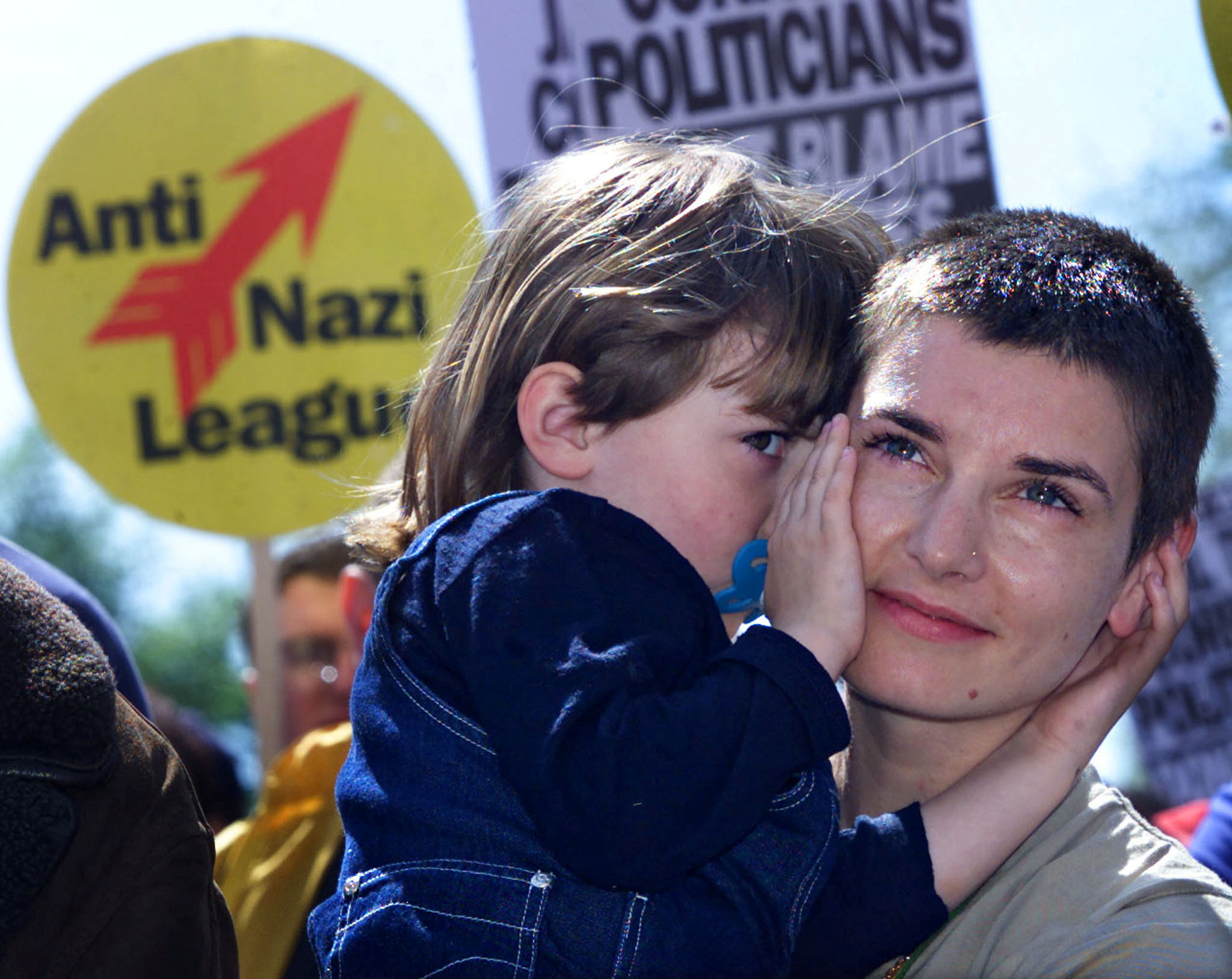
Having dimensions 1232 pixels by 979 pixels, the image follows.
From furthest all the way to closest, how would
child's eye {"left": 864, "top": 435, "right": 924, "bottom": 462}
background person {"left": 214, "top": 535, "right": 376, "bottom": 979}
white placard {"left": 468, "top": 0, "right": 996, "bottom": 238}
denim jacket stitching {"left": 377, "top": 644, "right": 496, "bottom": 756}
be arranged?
white placard {"left": 468, "top": 0, "right": 996, "bottom": 238} < background person {"left": 214, "top": 535, "right": 376, "bottom": 979} < child's eye {"left": 864, "top": 435, "right": 924, "bottom": 462} < denim jacket stitching {"left": 377, "top": 644, "right": 496, "bottom": 756}

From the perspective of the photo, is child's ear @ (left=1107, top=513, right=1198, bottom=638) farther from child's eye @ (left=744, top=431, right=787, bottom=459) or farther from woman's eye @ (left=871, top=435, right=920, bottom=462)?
child's eye @ (left=744, top=431, right=787, bottom=459)

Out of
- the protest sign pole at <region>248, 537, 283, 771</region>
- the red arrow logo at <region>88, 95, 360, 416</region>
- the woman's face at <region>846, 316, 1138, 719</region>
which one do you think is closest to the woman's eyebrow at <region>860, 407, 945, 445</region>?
the woman's face at <region>846, 316, 1138, 719</region>

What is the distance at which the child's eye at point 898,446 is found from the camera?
217 cm

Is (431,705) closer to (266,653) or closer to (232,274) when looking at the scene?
(266,653)

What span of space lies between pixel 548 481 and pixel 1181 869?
1.08 m

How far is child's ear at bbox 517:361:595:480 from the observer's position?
7.41 ft

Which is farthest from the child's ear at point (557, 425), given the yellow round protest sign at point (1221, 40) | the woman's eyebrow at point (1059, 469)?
the yellow round protest sign at point (1221, 40)

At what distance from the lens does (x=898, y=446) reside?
7.20ft

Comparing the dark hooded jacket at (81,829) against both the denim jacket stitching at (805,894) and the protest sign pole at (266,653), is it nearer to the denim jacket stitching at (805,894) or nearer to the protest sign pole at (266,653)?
the denim jacket stitching at (805,894)

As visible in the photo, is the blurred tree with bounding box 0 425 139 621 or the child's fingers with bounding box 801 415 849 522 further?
the blurred tree with bounding box 0 425 139 621


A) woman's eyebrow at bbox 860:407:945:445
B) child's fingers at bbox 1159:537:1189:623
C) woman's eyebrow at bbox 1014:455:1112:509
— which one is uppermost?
woman's eyebrow at bbox 860:407:945:445

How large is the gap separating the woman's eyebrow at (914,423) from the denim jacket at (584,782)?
0.40m

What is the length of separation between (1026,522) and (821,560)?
0.30 metres

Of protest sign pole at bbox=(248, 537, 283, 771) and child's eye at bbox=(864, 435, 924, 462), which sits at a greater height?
child's eye at bbox=(864, 435, 924, 462)
